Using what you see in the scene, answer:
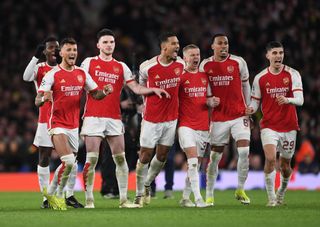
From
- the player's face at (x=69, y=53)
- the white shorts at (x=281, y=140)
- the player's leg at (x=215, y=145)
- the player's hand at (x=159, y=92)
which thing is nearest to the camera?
the player's hand at (x=159, y=92)

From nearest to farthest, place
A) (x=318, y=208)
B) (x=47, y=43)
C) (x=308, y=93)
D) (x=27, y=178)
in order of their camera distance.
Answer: (x=318, y=208) → (x=47, y=43) → (x=27, y=178) → (x=308, y=93)

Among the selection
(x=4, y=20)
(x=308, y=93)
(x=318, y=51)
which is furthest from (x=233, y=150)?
(x=4, y=20)

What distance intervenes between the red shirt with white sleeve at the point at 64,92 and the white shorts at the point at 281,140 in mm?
2705

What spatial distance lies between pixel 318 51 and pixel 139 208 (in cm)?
1317

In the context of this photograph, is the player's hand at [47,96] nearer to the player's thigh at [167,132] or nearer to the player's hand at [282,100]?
the player's thigh at [167,132]

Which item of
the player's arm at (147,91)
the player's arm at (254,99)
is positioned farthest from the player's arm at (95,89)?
the player's arm at (254,99)

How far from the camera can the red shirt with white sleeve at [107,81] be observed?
13492 mm

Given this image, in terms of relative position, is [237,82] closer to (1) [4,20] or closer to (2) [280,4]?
(2) [280,4]

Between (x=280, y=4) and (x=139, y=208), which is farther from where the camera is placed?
(x=280, y=4)

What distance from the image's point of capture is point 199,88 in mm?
13828

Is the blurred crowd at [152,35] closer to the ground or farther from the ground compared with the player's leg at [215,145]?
farther from the ground

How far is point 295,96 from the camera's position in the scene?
13773mm

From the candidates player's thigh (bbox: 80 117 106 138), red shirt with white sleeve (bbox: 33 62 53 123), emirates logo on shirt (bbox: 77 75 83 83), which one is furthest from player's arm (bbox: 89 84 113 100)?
red shirt with white sleeve (bbox: 33 62 53 123)

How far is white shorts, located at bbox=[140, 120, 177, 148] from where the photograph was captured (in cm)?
1362
